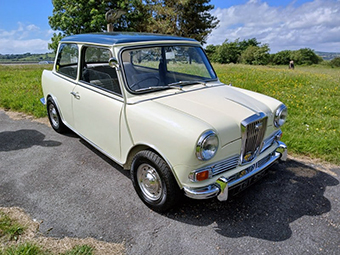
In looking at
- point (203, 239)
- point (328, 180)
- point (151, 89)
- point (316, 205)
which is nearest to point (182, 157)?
point (203, 239)

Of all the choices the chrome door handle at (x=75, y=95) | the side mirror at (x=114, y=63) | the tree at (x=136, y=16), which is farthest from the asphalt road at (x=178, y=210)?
the tree at (x=136, y=16)

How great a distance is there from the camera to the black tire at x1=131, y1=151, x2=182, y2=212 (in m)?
2.41

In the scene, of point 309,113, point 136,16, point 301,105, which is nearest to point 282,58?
point 136,16

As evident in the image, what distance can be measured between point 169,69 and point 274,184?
2088 millimetres

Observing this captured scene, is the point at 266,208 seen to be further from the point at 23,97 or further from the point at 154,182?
the point at 23,97

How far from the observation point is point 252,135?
2611 mm

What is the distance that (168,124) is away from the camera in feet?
7.65

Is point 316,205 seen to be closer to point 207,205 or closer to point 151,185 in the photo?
point 207,205

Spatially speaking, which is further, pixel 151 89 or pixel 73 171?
pixel 73 171

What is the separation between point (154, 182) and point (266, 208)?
1315 mm

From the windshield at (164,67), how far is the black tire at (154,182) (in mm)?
849

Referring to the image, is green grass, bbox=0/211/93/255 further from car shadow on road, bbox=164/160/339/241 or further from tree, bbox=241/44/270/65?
tree, bbox=241/44/270/65

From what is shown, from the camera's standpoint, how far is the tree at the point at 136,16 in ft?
81.6

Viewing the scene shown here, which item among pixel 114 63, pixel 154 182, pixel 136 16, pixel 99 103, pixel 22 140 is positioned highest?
pixel 136 16
